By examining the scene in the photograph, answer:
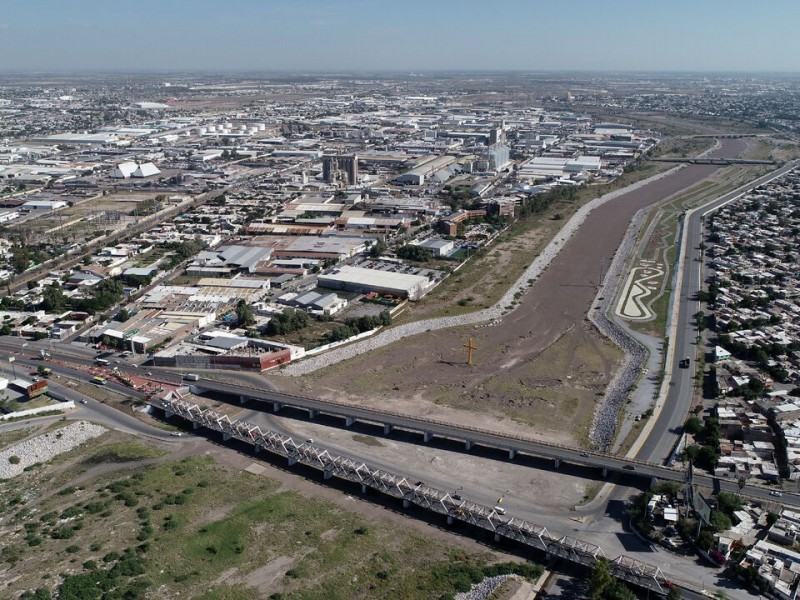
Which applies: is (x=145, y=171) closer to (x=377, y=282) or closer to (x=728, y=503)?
(x=377, y=282)

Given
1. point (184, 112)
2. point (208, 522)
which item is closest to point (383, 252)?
point (208, 522)

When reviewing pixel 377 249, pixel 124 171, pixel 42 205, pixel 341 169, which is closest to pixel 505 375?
pixel 377 249

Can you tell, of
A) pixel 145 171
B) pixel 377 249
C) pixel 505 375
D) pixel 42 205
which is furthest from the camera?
pixel 145 171

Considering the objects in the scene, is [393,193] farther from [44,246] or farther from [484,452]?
[484,452]

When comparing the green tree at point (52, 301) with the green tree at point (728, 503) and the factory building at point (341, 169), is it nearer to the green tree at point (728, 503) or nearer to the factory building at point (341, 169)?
the green tree at point (728, 503)

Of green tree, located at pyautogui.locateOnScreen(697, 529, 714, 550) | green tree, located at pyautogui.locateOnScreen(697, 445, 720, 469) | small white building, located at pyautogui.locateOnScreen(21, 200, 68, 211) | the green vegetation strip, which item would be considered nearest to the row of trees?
the green vegetation strip

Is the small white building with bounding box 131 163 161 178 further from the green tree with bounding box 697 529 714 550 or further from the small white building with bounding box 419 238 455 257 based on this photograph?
the green tree with bounding box 697 529 714 550

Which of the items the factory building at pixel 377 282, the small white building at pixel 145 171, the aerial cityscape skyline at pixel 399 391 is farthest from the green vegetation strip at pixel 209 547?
the small white building at pixel 145 171
